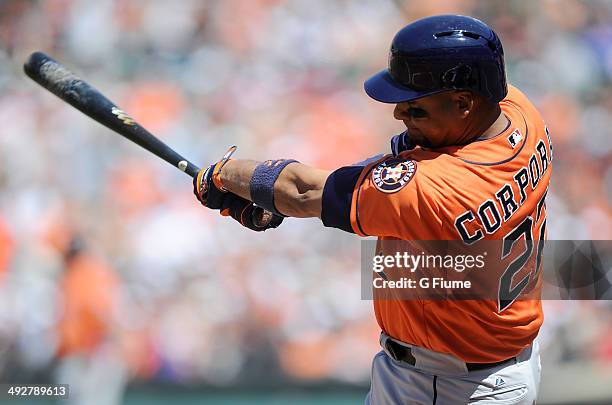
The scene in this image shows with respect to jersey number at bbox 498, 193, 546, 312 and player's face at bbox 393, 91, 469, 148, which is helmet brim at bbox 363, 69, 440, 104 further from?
jersey number at bbox 498, 193, 546, 312

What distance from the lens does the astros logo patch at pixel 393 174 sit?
180cm

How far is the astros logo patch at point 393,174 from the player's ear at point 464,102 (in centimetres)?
20

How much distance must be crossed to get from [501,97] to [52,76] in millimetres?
1625

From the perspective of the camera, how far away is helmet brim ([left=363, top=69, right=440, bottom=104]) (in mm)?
1905

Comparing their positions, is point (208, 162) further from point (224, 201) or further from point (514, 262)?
point (514, 262)

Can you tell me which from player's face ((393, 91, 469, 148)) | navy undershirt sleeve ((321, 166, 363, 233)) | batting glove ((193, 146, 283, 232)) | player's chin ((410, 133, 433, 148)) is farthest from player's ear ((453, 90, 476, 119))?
batting glove ((193, 146, 283, 232))

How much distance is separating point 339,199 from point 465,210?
0.30 metres

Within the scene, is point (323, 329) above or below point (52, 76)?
below

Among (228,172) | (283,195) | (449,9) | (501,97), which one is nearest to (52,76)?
(228,172)

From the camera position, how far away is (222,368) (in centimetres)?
421

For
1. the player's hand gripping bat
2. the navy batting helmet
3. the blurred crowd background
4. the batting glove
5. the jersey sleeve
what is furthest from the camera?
the blurred crowd background

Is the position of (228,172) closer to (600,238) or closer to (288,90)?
(288,90)

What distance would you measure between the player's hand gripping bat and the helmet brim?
2.86ft

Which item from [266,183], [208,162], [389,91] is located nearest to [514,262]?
[389,91]
